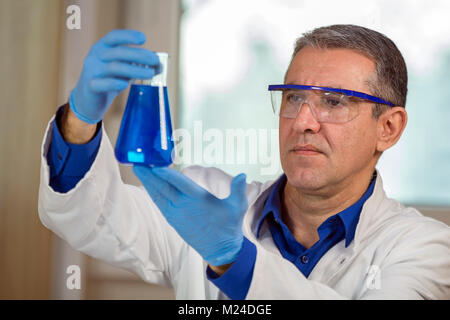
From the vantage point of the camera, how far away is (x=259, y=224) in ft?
4.71

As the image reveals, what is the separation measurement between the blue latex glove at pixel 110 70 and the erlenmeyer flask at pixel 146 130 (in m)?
0.03

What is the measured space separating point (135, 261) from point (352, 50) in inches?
33.7

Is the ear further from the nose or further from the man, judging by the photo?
the nose

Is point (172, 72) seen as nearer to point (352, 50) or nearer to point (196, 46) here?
point (196, 46)

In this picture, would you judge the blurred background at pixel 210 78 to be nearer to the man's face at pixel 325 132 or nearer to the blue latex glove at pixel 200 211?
the man's face at pixel 325 132

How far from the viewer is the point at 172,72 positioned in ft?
7.51

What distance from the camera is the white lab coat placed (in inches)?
42.8

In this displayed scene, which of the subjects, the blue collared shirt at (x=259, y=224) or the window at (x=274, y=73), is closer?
the blue collared shirt at (x=259, y=224)

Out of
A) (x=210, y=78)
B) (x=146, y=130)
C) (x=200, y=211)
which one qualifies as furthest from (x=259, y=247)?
(x=210, y=78)

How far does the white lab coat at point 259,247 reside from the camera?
1.09 metres

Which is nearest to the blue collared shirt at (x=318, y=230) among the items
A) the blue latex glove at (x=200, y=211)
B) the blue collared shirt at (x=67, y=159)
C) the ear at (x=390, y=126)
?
the ear at (x=390, y=126)

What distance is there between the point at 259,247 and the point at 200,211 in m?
0.15

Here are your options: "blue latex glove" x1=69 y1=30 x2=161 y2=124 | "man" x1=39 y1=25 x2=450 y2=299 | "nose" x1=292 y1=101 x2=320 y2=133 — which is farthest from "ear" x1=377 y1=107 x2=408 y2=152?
"blue latex glove" x1=69 y1=30 x2=161 y2=124
